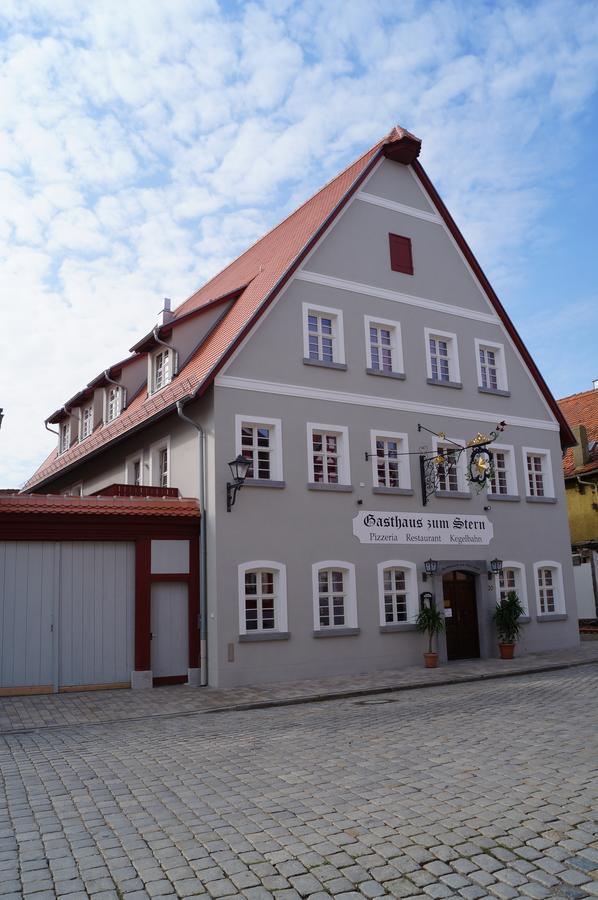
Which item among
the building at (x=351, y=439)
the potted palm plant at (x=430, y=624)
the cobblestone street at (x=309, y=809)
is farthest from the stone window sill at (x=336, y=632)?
the cobblestone street at (x=309, y=809)

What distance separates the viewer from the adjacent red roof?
18.1 meters

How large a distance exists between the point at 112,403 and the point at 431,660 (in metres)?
12.8

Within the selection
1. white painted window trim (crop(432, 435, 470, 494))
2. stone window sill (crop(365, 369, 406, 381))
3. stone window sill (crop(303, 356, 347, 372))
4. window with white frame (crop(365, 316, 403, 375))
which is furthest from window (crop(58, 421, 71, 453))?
white painted window trim (crop(432, 435, 470, 494))

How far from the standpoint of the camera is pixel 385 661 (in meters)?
18.6

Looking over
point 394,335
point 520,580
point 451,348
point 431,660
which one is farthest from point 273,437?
point 520,580

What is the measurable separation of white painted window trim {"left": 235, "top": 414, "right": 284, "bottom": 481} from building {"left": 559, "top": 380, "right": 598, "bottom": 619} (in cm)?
1610

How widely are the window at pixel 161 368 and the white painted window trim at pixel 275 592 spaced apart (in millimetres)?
5969

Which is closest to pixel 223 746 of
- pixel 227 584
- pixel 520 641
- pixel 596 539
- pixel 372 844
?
pixel 372 844

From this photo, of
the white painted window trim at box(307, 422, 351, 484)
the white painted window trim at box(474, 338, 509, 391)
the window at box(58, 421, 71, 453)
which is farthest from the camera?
the window at box(58, 421, 71, 453)

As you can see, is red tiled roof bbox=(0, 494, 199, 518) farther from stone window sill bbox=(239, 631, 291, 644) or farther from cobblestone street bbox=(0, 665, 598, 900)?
cobblestone street bbox=(0, 665, 598, 900)

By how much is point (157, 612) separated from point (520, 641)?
10267 mm

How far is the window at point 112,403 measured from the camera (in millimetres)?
24297

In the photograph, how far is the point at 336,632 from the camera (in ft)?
58.4

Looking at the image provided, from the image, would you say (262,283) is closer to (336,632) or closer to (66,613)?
(336,632)
